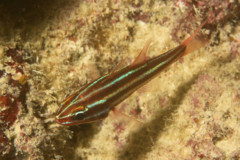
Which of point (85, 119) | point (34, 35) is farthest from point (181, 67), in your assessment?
point (34, 35)

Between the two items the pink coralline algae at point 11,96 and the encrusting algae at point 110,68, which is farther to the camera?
the encrusting algae at point 110,68

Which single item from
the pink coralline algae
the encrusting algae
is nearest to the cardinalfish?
the encrusting algae

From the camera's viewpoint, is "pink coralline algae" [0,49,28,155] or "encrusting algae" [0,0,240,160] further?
"encrusting algae" [0,0,240,160]

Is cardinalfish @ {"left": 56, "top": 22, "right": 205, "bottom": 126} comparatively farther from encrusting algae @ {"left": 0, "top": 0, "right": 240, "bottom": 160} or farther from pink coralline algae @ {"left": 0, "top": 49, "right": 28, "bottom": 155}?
pink coralline algae @ {"left": 0, "top": 49, "right": 28, "bottom": 155}

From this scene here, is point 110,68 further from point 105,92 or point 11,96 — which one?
point 11,96

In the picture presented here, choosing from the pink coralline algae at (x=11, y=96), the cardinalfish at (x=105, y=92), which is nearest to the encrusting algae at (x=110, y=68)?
the pink coralline algae at (x=11, y=96)

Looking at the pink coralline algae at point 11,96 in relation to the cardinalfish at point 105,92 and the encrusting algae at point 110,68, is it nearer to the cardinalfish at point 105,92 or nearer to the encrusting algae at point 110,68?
the encrusting algae at point 110,68

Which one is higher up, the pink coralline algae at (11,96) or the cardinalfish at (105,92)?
the pink coralline algae at (11,96)
